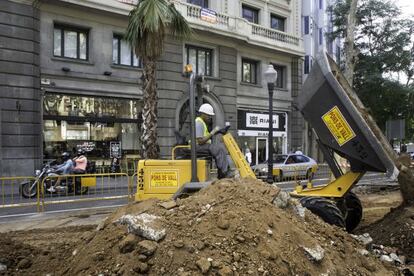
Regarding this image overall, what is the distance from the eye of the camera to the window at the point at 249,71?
94.3ft

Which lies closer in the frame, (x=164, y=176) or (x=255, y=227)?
(x=255, y=227)

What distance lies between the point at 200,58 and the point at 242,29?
344 cm

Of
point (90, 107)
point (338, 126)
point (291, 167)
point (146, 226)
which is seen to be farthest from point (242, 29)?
point (146, 226)

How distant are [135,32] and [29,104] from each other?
6.34 meters

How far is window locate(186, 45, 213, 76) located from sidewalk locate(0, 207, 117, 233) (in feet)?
48.3

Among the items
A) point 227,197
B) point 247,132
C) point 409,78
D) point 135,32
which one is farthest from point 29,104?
point 409,78

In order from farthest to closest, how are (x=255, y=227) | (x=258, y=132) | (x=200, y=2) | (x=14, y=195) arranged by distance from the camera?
→ (x=258, y=132) < (x=200, y=2) < (x=14, y=195) < (x=255, y=227)

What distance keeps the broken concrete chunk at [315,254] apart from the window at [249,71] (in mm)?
24286

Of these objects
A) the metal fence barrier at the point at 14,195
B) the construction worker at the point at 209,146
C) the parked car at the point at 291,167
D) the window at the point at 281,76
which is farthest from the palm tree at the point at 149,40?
the window at the point at 281,76

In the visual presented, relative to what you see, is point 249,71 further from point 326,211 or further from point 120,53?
point 326,211

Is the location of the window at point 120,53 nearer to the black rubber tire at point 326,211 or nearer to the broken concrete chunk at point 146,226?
the black rubber tire at point 326,211

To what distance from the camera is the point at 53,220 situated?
33.6ft

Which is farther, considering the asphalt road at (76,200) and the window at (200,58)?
the window at (200,58)

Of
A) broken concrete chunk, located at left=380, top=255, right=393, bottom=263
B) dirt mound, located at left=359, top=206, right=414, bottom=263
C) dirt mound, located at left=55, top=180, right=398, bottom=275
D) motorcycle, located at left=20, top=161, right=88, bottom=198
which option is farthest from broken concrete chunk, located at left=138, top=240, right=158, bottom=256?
motorcycle, located at left=20, top=161, right=88, bottom=198
